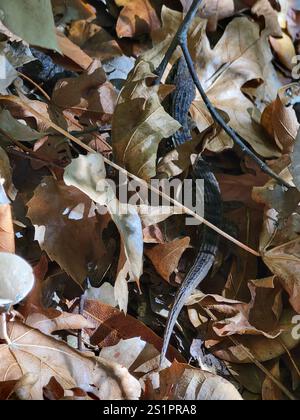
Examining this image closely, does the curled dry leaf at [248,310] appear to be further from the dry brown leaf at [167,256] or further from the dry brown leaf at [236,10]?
the dry brown leaf at [236,10]

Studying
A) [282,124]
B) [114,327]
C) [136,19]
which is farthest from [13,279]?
[136,19]

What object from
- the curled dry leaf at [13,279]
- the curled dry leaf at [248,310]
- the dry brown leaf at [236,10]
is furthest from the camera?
the dry brown leaf at [236,10]

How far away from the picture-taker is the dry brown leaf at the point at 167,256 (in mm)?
1505

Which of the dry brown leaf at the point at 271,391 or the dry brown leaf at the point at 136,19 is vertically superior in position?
the dry brown leaf at the point at 136,19

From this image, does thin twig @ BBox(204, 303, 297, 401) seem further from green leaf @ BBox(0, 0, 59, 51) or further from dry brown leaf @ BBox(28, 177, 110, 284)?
green leaf @ BBox(0, 0, 59, 51)

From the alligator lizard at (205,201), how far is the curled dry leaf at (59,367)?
0.16 m

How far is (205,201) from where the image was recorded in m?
1.69

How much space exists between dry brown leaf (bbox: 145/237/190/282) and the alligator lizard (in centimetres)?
6

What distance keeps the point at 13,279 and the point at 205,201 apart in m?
0.76

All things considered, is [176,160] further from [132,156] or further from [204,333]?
[204,333]

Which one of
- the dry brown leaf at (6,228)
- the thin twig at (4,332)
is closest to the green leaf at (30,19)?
the dry brown leaf at (6,228)

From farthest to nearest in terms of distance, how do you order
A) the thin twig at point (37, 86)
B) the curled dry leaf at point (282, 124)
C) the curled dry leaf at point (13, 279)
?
the curled dry leaf at point (282, 124) < the thin twig at point (37, 86) < the curled dry leaf at point (13, 279)

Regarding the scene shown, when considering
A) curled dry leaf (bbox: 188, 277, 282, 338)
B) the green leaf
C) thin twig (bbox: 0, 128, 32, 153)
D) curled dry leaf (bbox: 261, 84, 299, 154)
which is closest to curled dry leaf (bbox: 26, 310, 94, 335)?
curled dry leaf (bbox: 188, 277, 282, 338)

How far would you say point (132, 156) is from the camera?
1.43 metres
